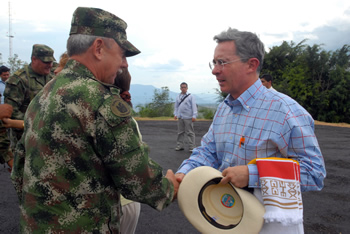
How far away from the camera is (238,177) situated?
73.1 inches

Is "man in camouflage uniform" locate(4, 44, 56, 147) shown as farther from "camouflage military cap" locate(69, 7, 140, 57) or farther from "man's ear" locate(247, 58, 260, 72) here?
"man's ear" locate(247, 58, 260, 72)

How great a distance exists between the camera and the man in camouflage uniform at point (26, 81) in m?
4.84

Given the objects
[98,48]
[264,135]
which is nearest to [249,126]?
[264,135]

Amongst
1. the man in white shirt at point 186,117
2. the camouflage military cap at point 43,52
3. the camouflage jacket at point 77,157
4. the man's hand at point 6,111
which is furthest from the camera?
the man in white shirt at point 186,117

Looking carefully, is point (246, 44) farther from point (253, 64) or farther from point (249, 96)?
point (249, 96)

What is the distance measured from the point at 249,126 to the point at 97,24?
125 cm

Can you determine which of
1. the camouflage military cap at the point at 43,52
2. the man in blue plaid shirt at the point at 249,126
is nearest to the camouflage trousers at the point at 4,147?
the camouflage military cap at the point at 43,52

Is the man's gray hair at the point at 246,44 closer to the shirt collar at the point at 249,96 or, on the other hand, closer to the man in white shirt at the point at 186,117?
the shirt collar at the point at 249,96

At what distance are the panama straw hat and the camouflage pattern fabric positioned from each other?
3.93m

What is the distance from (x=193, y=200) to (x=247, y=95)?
2.89 feet

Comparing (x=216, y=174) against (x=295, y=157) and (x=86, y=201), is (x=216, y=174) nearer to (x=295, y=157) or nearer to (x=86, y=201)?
(x=295, y=157)

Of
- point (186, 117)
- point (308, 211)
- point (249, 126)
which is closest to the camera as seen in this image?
point (249, 126)

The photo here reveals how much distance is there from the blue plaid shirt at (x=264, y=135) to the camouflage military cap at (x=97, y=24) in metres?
1.02

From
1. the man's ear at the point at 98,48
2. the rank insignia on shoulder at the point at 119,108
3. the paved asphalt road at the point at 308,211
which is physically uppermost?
the man's ear at the point at 98,48
